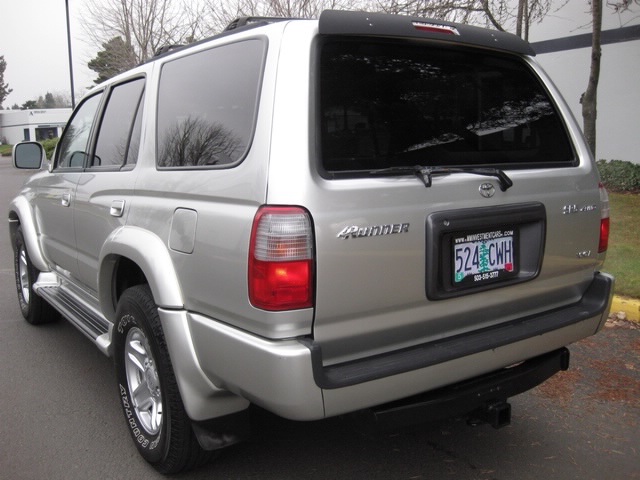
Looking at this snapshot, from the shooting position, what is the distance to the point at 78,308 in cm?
402

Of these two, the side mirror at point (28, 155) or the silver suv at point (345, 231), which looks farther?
the side mirror at point (28, 155)

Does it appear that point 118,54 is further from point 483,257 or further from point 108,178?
point 483,257

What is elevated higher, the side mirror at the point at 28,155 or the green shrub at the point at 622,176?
the side mirror at the point at 28,155

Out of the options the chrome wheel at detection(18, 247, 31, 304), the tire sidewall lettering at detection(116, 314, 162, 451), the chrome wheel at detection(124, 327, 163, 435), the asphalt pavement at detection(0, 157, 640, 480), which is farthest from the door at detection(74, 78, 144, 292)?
the chrome wheel at detection(18, 247, 31, 304)

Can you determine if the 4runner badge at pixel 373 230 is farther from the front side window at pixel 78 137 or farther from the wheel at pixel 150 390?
the front side window at pixel 78 137

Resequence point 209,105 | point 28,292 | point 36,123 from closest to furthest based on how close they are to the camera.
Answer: point 209,105
point 28,292
point 36,123

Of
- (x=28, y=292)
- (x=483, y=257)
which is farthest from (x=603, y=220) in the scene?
(x=28, y=292)

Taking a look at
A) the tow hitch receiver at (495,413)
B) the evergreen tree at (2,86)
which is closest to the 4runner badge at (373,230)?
the tow hitch receiver at (495,413)

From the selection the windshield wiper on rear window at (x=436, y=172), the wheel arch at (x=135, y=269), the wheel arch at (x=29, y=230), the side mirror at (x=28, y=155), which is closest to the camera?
the windshield wiper on rear window at (x=436, y=172)

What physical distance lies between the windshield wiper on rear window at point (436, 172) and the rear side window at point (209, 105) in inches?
22.8

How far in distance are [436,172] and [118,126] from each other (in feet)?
6.98

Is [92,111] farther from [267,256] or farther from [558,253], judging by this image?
[558,253]

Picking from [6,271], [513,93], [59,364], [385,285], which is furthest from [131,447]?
[6,271]

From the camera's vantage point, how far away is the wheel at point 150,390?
271 cm
